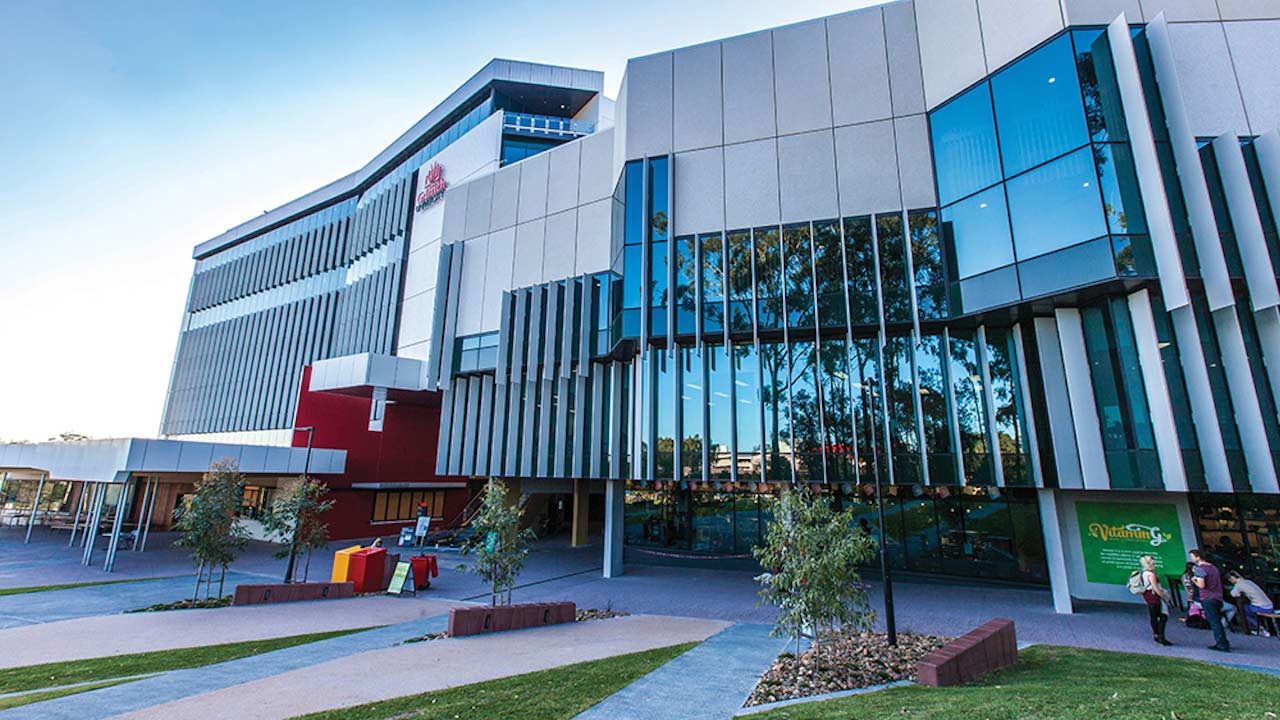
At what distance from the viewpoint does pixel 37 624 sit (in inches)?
473

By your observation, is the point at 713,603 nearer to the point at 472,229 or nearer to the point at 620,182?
the point at 620,182

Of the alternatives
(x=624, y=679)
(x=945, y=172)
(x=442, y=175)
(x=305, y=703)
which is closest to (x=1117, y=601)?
(x=945, y=172)

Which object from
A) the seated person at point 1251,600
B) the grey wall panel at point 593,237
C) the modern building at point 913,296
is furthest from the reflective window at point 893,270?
the grey wall panel at point 593,237

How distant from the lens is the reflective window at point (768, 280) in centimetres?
1767

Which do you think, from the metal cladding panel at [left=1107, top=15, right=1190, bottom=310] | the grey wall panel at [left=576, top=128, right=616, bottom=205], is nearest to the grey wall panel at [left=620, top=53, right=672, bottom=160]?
the grey wall panel at [left=576, top=128, right=616, bottom=205]

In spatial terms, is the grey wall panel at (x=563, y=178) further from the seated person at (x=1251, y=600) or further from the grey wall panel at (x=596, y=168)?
the seated person at (x=1251, y=600)

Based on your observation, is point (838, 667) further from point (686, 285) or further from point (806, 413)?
point (686, 285)

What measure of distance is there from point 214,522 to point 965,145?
2313 centimetres

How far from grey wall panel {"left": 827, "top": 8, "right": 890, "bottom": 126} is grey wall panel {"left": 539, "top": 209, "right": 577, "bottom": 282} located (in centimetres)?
1076

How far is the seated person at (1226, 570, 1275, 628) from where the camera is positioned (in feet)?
37.1

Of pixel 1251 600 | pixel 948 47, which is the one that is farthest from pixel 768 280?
pixel 1251 600

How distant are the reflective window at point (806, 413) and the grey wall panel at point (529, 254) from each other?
11.5 metres

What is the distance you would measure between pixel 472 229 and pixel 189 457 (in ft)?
50.5

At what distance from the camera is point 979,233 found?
1552 cm
